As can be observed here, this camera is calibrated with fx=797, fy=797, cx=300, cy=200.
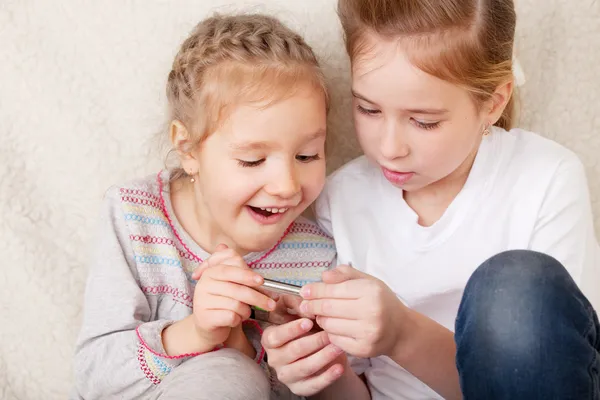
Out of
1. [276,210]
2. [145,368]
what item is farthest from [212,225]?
[145,368]

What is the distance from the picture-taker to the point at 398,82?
102cm

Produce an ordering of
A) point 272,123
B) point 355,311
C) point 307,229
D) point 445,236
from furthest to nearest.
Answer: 1. point 307,229
2. point 445,236
3. point 272,123
4. point 355,311

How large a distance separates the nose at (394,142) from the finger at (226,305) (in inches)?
10.9

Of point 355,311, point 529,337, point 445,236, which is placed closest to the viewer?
point 529,337

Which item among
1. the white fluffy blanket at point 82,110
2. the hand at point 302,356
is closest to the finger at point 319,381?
the hand at point 302,356

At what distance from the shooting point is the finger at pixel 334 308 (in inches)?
36.9

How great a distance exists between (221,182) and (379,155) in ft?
0.72

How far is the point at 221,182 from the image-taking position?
3.54ft

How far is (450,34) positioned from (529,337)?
1.38 ft

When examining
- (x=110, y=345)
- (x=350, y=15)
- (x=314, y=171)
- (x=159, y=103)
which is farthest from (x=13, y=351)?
(x=350, y=15)

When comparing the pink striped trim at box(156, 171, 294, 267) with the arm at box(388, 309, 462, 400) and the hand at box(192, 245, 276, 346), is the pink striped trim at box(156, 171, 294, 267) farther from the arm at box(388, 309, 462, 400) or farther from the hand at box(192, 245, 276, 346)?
the arm at box(388, 309, 462, 400)

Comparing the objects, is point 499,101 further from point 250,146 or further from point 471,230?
point 250,146

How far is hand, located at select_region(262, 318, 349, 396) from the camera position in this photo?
1006mm

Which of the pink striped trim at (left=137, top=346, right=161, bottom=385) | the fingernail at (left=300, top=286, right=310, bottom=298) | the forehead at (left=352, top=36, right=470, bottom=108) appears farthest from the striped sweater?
the forehead at (left=352, top=36, right=470, bottom=108)
